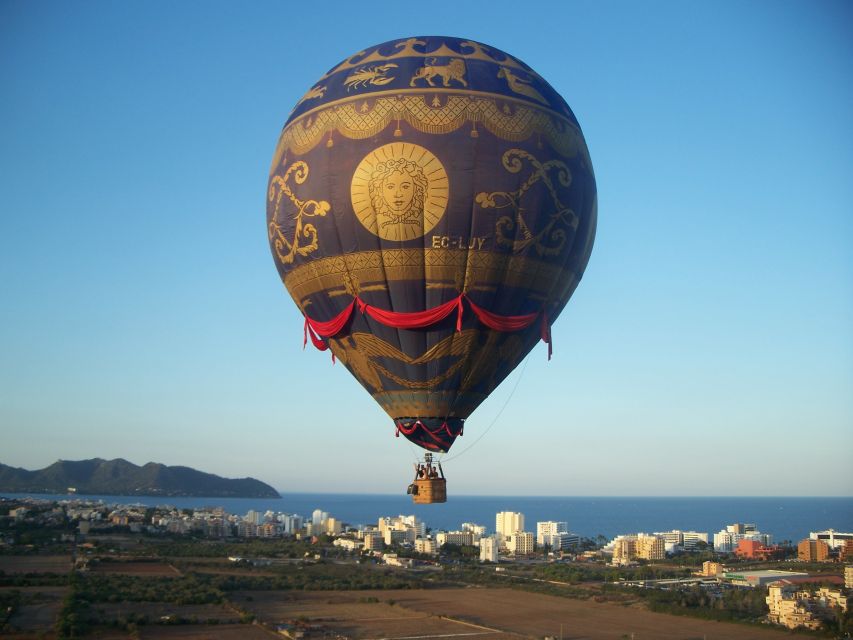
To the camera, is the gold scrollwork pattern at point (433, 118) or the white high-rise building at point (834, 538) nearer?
the gold scrollwork pattern at point (433, 118)

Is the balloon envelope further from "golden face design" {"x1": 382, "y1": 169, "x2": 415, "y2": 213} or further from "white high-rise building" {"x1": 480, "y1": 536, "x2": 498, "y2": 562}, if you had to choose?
"white high-rise building" {"x1": 480, "y1": 536, "x2": 498, "y2": 562}

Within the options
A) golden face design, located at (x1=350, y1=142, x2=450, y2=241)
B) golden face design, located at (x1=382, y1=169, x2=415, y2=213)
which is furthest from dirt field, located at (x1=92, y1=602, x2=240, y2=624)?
golden face design, located at (x1=382, y1=169, x2=415, y2=213)

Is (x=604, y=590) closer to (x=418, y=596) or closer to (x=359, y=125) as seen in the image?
(x=418, y=596)

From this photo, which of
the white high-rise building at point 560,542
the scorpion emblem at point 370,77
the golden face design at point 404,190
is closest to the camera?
the golden face design at point 404,190

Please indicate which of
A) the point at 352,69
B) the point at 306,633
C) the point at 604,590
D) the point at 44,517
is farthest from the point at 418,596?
the point at 44,517

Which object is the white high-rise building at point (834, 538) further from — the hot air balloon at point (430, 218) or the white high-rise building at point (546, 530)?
the hot air balloon at point (430, 218)

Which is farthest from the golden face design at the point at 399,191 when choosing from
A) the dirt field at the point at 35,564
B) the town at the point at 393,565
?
the dirt field at the point at 35,564

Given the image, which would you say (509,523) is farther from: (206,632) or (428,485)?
(428,485)
